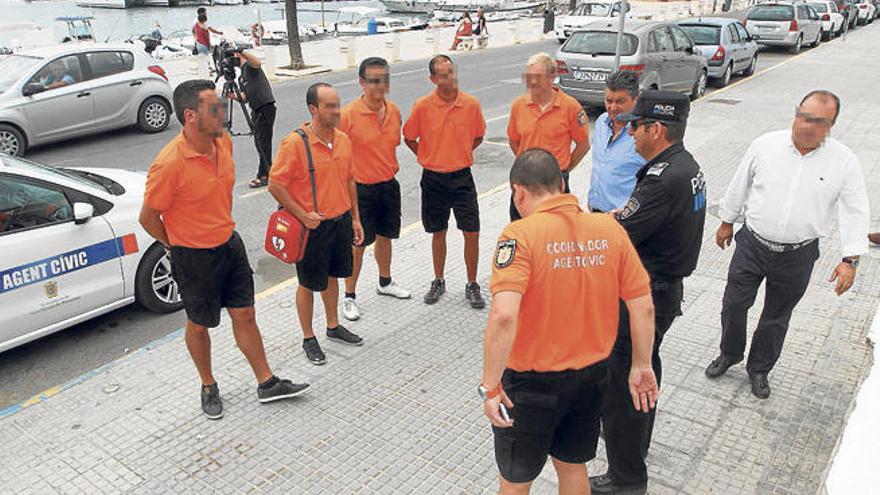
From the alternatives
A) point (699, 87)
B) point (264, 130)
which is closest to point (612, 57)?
point (699, 87)

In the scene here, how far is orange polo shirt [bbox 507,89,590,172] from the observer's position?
507 cm

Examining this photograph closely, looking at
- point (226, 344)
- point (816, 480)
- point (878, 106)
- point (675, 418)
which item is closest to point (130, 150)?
point (226, 344)

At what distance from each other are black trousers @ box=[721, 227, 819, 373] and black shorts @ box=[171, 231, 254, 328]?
2.99 metres

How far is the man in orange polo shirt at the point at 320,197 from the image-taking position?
14.3ft

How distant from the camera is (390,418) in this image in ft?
13.5

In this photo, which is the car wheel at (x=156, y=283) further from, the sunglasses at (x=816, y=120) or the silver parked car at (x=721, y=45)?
the silver parked car at (x=721, y=45)

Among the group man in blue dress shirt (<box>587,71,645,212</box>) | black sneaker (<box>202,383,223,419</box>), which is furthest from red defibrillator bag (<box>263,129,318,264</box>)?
man in blue dress shirt (<box>587,71,645,212</box>)

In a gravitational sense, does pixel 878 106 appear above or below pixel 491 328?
below

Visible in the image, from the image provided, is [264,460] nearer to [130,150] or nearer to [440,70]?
[440,70]

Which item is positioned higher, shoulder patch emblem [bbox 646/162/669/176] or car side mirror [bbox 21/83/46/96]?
shoulder patch emblem [bbox 646/162/669/176]

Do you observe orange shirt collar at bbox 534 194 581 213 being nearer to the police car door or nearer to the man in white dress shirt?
the man in white dress shirt

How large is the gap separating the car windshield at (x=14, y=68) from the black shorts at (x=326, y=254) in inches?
331

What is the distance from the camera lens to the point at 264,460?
149 inches

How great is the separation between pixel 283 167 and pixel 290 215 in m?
0.31
